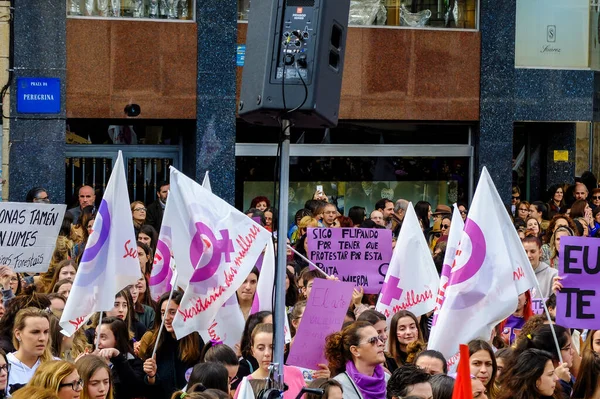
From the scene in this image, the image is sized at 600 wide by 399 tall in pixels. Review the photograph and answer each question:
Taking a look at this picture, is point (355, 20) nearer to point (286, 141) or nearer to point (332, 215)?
point (332, 215)

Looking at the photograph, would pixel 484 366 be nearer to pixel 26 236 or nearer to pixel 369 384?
pixel 369 384

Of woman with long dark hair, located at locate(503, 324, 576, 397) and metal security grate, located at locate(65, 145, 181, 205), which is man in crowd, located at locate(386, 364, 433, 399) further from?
metal security grate, located at locate(65, 145, 181, 205)

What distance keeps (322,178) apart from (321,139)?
58 centimetres

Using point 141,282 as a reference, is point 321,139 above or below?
above

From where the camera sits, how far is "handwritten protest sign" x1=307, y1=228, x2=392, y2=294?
12.3 metres

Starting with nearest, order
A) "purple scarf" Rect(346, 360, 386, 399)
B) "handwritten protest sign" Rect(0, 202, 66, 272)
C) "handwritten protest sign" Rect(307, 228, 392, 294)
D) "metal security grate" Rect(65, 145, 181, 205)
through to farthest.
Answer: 1. "purple scarf" Rect(346, 360, 386, 399)
2. "handwritten protest sign" Rect(0, 202, 66, 272)
3. "handwritten protest sign" Rect(307, 228, 392, 294)
4. "metal security grate" Rect(65, 145, 181, 205)

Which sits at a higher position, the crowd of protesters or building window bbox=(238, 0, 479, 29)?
building window bbox=(238, 0, 479, 29)

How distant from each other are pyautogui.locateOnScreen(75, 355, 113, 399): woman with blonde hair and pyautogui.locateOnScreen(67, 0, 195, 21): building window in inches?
417

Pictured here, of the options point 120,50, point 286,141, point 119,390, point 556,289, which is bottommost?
point 119,390

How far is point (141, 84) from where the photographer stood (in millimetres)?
18297

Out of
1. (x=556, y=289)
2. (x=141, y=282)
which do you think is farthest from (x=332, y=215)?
(x=556, y=289)

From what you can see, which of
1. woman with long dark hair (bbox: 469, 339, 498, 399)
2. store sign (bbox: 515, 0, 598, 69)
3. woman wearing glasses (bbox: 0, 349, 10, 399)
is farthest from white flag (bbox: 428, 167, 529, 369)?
store sign (bbox: 515, 0, 598, 69)

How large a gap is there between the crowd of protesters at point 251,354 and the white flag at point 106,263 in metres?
0.17

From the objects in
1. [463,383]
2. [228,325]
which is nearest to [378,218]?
[228,325]
